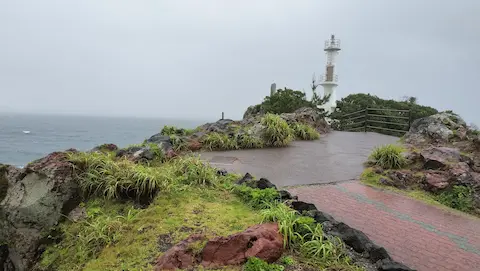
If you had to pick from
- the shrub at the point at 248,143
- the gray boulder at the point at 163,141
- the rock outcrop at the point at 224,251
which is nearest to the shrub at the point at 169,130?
the gray boulder at the point at 163,141

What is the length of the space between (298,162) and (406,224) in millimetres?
3355

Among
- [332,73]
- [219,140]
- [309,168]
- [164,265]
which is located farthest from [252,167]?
[332,73]

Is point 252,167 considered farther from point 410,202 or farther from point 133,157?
Result: point 410,202

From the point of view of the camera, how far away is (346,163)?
760 cm

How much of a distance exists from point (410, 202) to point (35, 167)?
5688 millimetres

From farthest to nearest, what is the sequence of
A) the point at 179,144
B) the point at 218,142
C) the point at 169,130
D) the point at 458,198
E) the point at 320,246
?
the point at 169,130
the point at 218,142
the point at 179,144
the point at 458,198
the point at 320,246

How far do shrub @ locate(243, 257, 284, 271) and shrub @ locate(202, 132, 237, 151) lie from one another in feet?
19.7

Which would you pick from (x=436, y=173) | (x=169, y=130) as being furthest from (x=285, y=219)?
(x=169, y=130)

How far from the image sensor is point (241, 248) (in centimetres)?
303

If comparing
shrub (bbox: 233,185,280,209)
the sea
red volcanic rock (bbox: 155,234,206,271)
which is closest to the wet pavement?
shrub (bbox: 233,185,280,209)

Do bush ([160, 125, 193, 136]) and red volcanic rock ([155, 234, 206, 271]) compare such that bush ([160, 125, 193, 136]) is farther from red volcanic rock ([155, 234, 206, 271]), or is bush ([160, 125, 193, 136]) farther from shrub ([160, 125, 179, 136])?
red volcanic rock ([155, 234, 206, 271])

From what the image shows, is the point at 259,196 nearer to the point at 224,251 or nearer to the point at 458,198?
the point at 224,251

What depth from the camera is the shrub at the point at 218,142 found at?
884 centimetres

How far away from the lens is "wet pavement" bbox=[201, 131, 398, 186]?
6.27 meters
